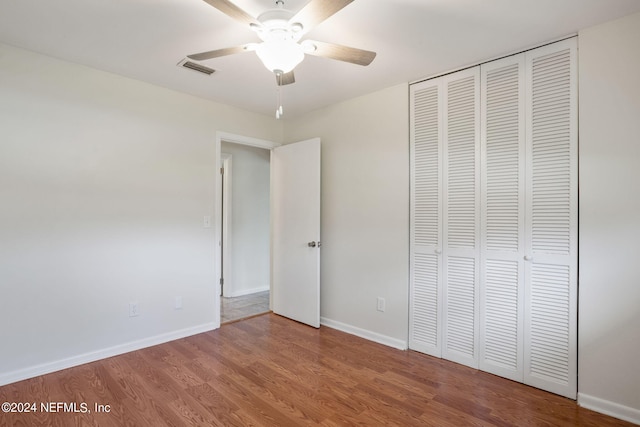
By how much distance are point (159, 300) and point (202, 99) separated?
6.67 feet

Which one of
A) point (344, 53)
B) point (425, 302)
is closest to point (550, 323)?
point (425, 302)

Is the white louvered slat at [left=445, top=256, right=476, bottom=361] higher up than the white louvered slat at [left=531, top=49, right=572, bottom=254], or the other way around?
the white louvered slat at [left=531, top=49, right=572, bottom=254]

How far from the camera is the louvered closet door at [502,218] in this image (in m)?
2.32

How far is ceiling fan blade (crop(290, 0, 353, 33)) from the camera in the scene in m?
1.34

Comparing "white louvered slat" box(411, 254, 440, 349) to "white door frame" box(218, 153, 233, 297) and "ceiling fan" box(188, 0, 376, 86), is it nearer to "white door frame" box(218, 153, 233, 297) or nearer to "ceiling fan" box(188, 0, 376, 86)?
"ceiling fan" box(188, 0, 376, 86)

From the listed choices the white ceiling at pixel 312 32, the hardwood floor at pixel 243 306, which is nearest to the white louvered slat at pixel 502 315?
the white ceiling at pixel 312 32

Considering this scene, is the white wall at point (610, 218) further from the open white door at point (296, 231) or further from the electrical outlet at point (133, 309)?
the electrical outlet at point (133, 309)

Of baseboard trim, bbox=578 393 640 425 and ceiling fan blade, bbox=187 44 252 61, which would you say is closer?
ceiling fan blade, bbox=187 44 252 61

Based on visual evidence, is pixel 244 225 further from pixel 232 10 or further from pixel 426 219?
pixel 232 10

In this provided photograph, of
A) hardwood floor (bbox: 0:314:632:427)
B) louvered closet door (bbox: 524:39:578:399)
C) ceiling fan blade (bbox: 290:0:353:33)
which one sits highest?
ceiling fan blade (bbox: 290:0:353:33)

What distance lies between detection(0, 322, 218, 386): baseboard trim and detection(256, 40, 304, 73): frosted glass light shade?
2.64m

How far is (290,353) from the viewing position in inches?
111

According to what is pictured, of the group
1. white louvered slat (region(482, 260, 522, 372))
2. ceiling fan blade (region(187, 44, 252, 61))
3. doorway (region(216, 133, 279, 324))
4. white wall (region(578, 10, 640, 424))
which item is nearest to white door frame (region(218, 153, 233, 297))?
doorway (region(216, 133, 279, 324))

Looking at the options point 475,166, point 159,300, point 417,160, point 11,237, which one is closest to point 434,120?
point 417,160
